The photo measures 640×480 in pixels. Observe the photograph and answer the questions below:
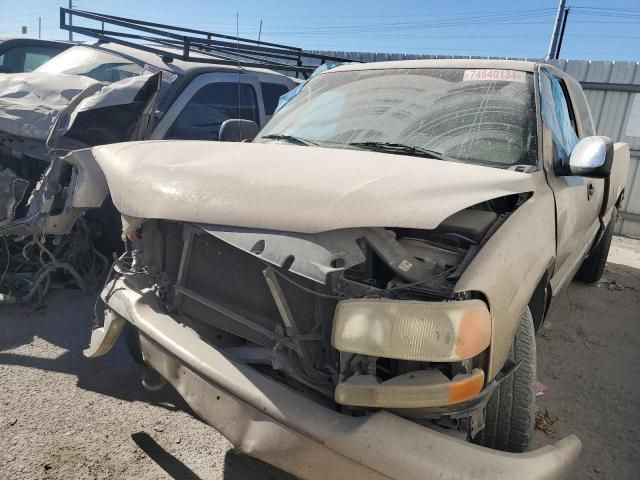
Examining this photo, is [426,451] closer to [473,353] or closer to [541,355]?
[473,353]

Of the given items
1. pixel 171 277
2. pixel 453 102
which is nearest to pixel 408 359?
pixel 171 277

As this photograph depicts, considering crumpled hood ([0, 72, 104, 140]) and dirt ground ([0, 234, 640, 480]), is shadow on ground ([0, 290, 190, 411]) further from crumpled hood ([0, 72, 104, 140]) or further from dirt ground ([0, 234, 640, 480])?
crumpled hood ([0, 72, 104, 140])

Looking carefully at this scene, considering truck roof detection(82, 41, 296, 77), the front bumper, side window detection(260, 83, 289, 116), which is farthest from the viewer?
side window detection(260, 83, 289, 116)

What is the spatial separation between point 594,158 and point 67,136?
3557 millimetres

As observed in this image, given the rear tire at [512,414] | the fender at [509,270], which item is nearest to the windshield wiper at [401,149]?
the fender at [509,270]

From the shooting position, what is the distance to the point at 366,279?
6.32 ft

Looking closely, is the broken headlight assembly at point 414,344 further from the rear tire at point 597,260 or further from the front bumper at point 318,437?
the rear tire at point 597,260

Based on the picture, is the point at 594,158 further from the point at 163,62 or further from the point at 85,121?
the point at 163,62

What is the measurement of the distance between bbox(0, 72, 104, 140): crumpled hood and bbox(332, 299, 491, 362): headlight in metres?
3.34

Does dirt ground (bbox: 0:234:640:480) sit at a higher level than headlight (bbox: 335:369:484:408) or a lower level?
lower

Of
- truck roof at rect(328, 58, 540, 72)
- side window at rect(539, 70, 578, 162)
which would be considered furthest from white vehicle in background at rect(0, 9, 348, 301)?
side window at rect(539, 70, 578, 162)

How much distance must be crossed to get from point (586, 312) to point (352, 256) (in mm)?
3741

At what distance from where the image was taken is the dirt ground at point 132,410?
239 centimetres

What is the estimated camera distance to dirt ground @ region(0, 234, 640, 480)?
2387 millimetres
